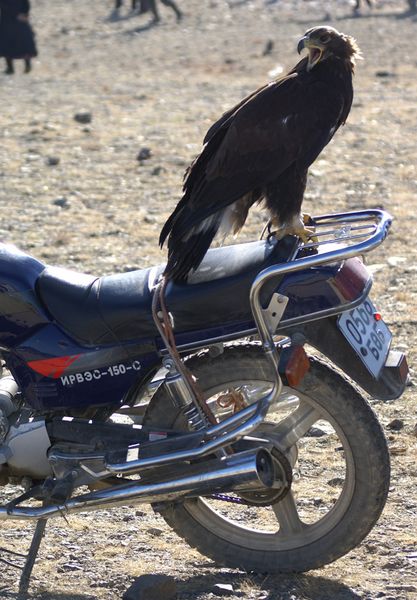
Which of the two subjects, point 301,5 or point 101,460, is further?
point 301,5

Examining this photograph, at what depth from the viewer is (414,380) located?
5672 mm

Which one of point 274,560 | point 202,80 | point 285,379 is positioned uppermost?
point 285,379

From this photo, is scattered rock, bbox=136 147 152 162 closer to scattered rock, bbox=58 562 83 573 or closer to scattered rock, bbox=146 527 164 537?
scattered rock, bbox=146 527 164 537

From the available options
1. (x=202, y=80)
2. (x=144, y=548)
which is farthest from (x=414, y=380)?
(x=202, y=80)

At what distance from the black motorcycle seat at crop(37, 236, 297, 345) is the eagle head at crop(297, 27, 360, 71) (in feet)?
2.08

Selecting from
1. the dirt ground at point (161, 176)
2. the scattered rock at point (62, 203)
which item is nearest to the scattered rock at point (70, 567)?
the dirt ground at point (161, 176)

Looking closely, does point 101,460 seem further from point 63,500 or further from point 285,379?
point 285,379

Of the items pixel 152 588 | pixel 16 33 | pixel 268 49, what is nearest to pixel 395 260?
pixel 152 588

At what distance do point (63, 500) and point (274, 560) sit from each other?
0.70m

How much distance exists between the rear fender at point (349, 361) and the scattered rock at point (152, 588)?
0.84m

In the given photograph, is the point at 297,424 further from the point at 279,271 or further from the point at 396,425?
the point at 396,425

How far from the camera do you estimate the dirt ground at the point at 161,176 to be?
13.1 feet

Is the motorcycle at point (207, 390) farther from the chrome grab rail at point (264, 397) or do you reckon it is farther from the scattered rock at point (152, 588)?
the scattered rock at point (152, 588)

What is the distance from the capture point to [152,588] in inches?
145
